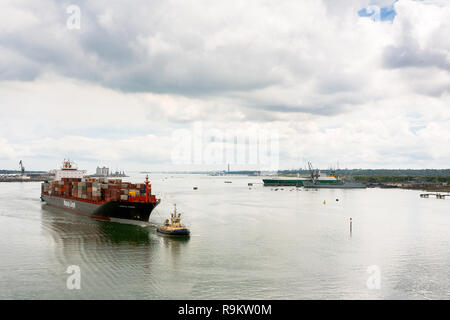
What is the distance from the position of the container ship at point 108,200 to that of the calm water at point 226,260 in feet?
8.77

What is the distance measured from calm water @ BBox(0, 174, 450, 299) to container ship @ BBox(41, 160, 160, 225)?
2673 mm

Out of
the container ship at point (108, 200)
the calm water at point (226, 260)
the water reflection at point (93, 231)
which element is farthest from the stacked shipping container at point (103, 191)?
the calm water at point (226, 260)

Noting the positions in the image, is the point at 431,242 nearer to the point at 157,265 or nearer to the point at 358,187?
the point at 157,265

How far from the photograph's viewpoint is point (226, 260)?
37.0 metres

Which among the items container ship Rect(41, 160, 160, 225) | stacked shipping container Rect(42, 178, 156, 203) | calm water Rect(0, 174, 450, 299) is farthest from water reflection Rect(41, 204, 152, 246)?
stacked shipping container Rect(42, 178, 156, 203)

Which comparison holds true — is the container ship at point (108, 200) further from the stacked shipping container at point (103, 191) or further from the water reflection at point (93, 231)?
the water reflection at point (93, 231)

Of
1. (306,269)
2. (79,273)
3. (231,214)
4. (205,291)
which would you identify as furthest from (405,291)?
(231,214)

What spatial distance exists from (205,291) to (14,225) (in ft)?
158

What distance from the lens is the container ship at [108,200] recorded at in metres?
58.7

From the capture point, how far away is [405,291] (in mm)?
28594

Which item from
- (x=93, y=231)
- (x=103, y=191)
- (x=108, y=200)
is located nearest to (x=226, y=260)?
(x=93, y=231)

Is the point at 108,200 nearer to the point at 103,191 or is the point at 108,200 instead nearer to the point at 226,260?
the point at 103,191

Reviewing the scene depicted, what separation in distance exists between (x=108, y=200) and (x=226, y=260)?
33541 mm

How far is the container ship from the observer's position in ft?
193
